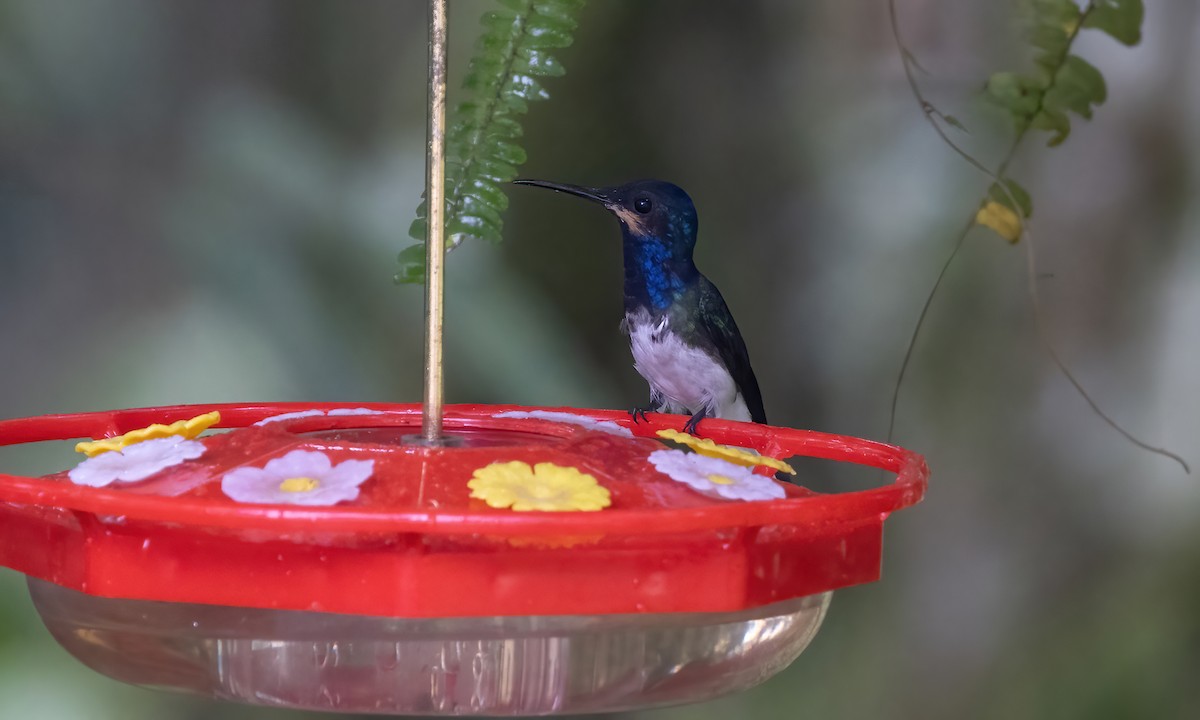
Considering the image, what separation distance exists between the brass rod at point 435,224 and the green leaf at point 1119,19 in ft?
4.48

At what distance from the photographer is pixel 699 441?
0.96 metres

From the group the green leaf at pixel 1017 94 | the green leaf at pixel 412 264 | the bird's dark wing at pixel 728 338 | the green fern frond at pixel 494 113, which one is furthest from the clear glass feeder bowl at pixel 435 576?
the green leaf at pixel 1017 94

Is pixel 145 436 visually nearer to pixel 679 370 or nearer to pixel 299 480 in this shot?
pixel 299 480

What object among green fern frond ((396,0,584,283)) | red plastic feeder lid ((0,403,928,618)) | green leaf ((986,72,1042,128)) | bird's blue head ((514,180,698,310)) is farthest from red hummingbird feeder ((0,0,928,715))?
green leaf ((986,72,1042,128))

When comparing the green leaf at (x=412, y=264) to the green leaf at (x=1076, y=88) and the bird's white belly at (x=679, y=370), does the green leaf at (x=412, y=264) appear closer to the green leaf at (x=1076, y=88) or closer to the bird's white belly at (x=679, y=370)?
the bird's white belly at (x=679, y=370)

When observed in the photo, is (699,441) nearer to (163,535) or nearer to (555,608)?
(555,608)

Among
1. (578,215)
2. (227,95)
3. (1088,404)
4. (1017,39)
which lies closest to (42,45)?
(227,95)

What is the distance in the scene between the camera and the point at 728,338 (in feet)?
6.56

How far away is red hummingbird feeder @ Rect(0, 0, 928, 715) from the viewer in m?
0.65

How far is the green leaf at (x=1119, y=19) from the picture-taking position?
6.19 ft

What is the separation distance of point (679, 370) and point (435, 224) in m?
1.24

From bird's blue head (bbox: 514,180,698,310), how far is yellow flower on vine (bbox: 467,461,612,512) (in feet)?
3.46

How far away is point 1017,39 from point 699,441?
4.45 feet

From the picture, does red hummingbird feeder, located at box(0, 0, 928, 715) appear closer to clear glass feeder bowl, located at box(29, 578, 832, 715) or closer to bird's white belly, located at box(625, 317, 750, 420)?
clear glass feeder bowl, located at box(29, 578, 832, 715)
